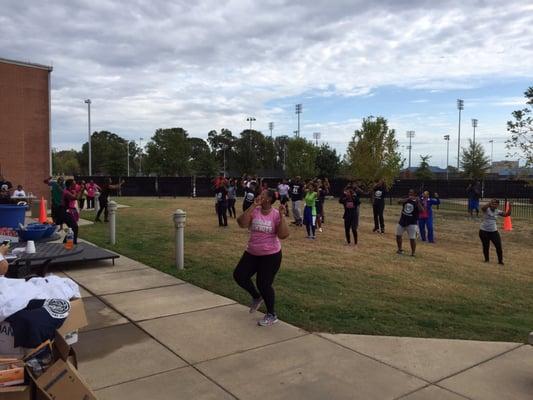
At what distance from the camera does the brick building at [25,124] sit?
23.9 meters

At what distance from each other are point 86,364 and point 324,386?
2150mm

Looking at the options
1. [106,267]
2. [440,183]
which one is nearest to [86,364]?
[106,267]

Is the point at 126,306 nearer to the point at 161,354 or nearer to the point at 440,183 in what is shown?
the point at 161,354

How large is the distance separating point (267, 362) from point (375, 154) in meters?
35.2

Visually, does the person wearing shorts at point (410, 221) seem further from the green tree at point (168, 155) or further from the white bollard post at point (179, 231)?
the green tree at point (168, 155)

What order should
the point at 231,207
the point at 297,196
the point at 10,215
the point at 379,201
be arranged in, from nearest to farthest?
the point at 10,215
the point at 379,201
the point at 297,196
the point at 231,207

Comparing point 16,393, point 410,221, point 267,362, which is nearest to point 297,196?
point 410,221

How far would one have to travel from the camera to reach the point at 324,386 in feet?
13.4

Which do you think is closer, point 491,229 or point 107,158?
point 491,229

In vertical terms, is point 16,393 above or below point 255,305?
above

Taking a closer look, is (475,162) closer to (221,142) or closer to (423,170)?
(423,170)

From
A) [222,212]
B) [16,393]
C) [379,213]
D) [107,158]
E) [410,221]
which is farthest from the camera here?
[107,158]

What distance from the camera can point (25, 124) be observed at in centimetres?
2448

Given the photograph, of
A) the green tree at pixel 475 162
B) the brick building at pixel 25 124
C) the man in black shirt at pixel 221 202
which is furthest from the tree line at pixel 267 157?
the brick building at pixel 25 124
